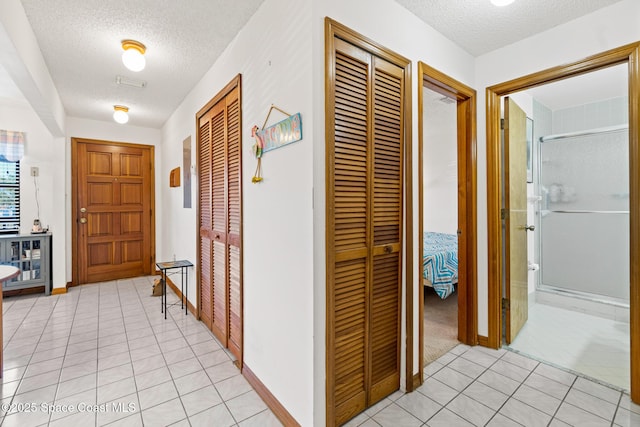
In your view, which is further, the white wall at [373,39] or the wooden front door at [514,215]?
the wooden front door at [514,215]

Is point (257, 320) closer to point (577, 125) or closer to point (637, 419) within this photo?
point (637, 419)

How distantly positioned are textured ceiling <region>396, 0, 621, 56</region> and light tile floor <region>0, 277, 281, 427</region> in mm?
2624

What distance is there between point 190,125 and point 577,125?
4.70m

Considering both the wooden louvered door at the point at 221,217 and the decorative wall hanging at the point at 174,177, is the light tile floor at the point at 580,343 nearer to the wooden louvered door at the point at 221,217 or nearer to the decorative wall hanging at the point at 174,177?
the wooden louvered door at the point at 221,217

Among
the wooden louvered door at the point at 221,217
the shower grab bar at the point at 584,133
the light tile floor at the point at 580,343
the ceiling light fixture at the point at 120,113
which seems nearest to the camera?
the light tile floor at the point at 580,343

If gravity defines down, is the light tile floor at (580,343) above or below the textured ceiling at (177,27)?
below

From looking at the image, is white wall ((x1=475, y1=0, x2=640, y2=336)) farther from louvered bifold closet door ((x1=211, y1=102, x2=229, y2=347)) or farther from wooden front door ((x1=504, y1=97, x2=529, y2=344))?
louvered bifold closet door ((x1=211, y1=102, x2=229, y2=347))

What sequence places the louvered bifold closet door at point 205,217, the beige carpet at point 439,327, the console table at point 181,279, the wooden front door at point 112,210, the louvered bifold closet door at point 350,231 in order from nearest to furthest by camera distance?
the louvered bifold closet door at point 350,231, the beige carpet at point 439,327, the louvered bifold closet door at point 205,217, the console table at point 181,279, the wooden front door at point 112,210

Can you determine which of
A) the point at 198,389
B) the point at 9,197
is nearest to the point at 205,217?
the point at 198,389

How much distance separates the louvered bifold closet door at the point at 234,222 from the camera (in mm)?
2209

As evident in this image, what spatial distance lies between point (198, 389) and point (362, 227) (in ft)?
4.95

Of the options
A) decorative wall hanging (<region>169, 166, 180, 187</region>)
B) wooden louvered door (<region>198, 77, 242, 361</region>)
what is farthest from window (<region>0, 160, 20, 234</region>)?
wooden louvered door (<region>198, 77, 242, 361</region>)

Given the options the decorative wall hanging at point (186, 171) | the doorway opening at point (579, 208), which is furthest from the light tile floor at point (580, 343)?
the decorative wall hanging at point (186, 171)

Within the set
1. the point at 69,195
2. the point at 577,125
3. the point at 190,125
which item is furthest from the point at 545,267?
the point at 69,195
